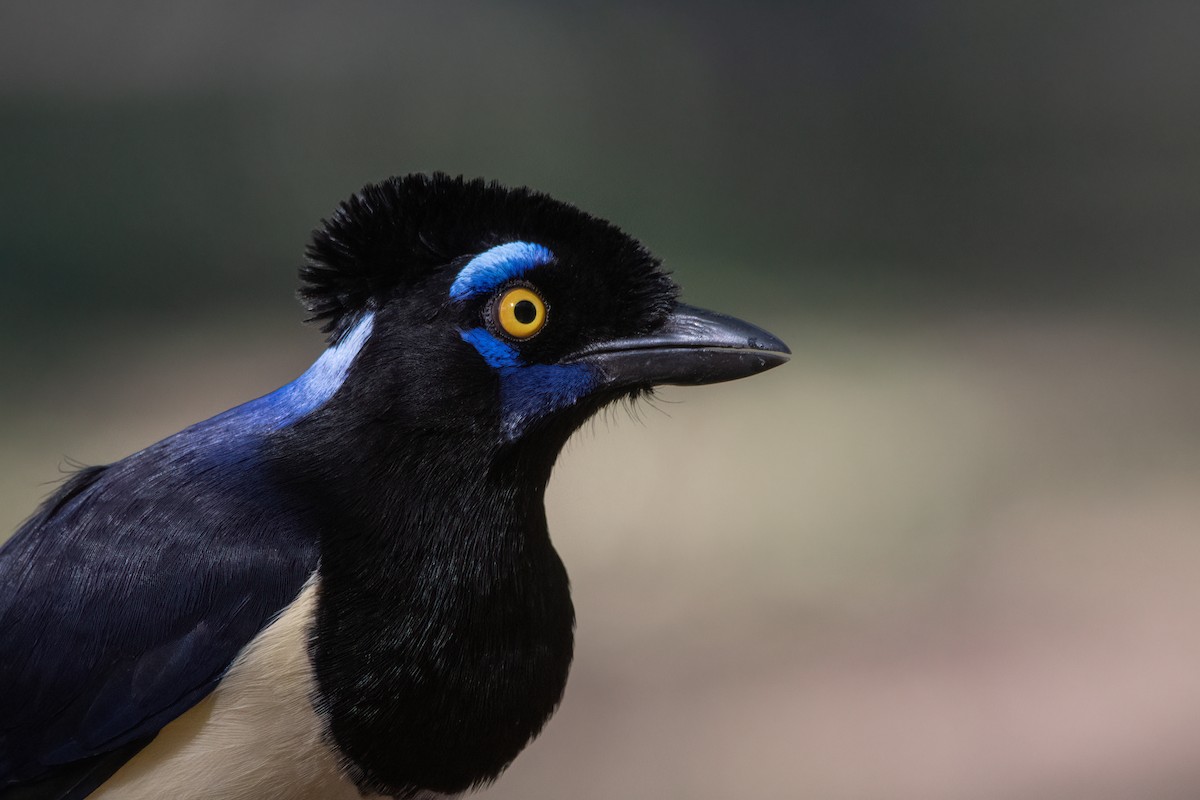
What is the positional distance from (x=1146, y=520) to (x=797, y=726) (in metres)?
2.58

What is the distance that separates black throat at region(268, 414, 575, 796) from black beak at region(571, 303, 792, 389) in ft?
0.69

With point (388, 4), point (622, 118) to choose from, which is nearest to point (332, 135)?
point (388, 4)

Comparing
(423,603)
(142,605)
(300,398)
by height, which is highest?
(300,398)

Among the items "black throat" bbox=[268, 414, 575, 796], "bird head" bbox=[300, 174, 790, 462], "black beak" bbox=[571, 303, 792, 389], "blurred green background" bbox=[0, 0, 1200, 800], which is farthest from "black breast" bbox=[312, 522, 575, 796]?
"blurred green background" bbox=[0, 0, 1200, 800]

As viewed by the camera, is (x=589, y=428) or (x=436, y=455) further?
(x=589, y=428)

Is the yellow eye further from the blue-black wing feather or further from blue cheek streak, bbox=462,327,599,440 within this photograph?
the blue-black wing feather

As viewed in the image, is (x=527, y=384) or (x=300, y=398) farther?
(x=300, y=398)

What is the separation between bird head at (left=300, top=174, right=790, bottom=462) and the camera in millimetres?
2408

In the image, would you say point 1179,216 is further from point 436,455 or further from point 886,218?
point 436,455

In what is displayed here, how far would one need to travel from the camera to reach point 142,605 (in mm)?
2410

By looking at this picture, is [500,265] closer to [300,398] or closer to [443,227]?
[443,227]

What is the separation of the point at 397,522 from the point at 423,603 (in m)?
0.15

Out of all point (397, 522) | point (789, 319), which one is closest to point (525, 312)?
point (397, 522)

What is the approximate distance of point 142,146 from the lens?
33.7 ft
